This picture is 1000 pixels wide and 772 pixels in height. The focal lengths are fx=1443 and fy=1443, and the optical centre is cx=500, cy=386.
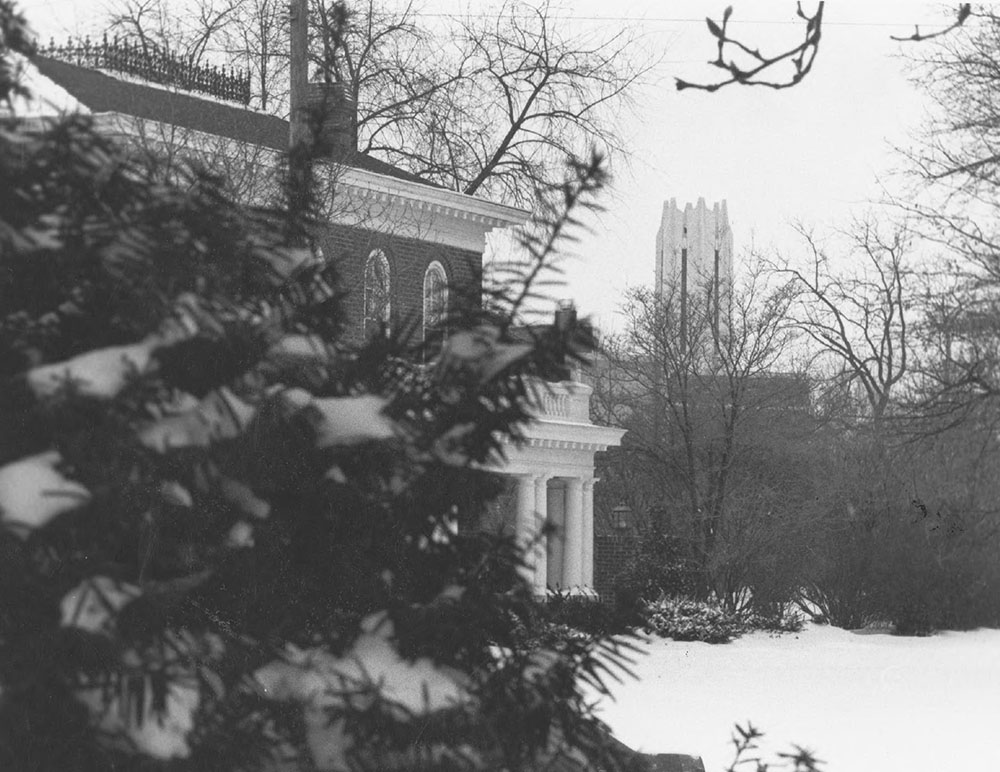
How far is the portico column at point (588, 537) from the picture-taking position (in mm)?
31922

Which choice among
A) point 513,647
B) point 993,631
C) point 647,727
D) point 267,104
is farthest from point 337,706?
point 993,631

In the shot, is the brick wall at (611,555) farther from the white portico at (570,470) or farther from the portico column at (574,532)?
the portico column at (574,532)

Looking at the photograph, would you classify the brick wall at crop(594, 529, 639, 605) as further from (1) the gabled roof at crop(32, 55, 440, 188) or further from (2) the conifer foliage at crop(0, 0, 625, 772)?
(2) the conifer foliage at crop(0, 0, 625, 772)

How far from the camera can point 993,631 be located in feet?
113

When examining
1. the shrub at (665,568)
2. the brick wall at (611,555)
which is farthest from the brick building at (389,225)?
the shrub at (665,568)

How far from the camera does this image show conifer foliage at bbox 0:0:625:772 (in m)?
1.63

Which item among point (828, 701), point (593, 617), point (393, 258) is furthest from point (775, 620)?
point (593, 617)

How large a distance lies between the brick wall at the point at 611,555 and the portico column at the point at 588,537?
1.55 feet

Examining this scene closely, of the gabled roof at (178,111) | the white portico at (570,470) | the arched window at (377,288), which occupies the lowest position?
the white portico at (570,470)

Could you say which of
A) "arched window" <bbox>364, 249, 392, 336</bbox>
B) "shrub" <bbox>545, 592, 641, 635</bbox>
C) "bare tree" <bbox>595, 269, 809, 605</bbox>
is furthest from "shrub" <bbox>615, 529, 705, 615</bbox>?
"shrub" <bbox>545, 592, 641, 635</bbox>

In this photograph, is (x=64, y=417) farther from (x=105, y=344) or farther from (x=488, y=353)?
(x=488, y=353)

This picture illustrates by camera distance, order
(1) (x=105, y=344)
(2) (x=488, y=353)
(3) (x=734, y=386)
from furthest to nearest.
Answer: (3) (x=734, y=386)
(2) (x=488, y=353)
(1) (x=105, y=344)

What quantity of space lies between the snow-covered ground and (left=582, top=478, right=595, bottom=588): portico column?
13.4 feet

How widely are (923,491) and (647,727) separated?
20445 mm
